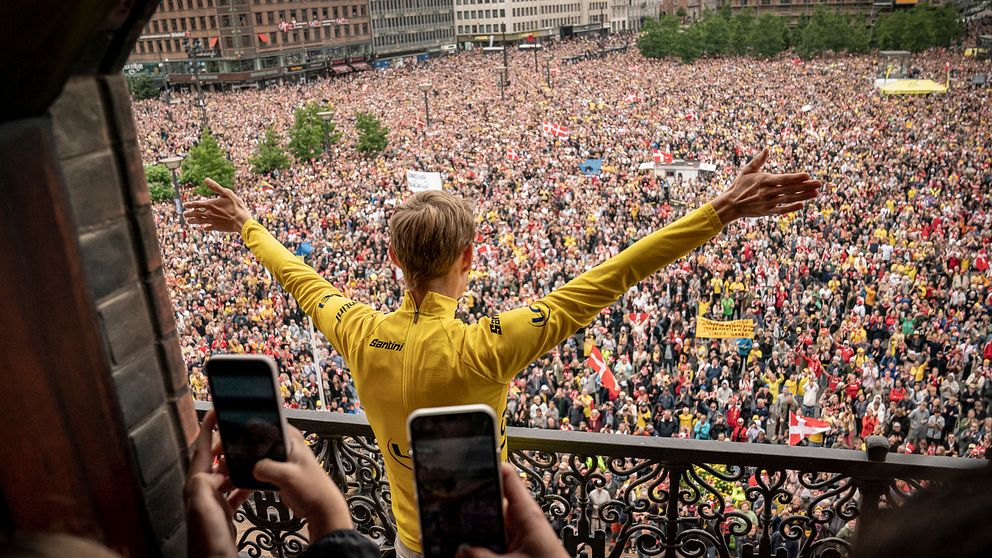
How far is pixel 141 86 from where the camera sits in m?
47.0

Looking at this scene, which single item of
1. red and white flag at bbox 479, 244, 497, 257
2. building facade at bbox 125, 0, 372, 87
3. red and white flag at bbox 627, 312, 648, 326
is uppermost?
building facade at bbox 125, 0, 372, 87

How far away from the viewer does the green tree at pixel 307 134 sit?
36.3m

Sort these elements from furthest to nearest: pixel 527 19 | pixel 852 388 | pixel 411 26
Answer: pixel 527 19, pixel 411 26, pixel 852 388

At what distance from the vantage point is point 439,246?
2043 millimetres

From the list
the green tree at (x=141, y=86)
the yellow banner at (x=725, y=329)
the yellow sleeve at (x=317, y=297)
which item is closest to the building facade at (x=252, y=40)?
the green tree at (x=141, y=86)

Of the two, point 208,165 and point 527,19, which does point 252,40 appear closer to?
point 208,165

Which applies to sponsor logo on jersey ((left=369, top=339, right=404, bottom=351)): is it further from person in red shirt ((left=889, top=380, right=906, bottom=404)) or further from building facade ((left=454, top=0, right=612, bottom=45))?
building facade ((left=454, top=0, right=612, bottom=45))

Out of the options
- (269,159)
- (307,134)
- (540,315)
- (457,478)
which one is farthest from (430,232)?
(307,134)

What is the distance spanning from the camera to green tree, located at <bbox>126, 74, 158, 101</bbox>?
4573 centimetres

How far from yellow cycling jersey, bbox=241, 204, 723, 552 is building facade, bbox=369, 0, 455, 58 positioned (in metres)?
78.8

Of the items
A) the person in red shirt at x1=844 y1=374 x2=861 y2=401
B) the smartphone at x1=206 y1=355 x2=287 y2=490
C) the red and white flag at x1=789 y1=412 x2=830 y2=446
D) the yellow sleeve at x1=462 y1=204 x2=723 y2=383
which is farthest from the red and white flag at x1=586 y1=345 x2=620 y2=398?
the smartphone at x1=206 y1=355 x2=287 y2=490

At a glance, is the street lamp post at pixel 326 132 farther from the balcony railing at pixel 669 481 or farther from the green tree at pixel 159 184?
the balcony railing at pixel 669 481

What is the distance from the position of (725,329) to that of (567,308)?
438 inches

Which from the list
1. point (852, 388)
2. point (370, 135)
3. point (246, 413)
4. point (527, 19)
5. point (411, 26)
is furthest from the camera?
point (527, 19)
